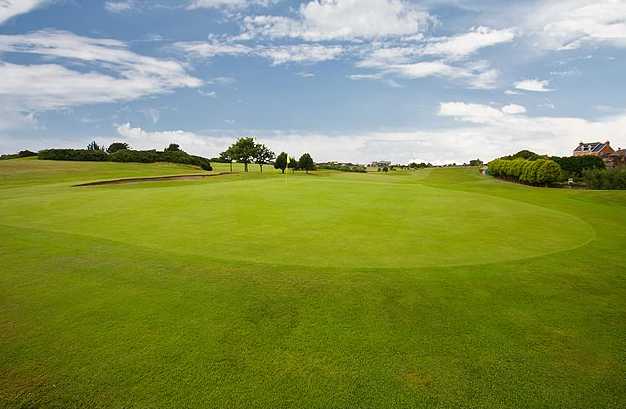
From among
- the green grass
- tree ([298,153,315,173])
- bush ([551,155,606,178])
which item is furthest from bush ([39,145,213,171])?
the green grass

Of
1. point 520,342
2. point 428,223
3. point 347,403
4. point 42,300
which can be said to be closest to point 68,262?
point 42,300

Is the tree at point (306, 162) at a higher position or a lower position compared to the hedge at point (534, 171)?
higher

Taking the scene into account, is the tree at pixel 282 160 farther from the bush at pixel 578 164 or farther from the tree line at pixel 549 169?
the bush at pixel 578 164

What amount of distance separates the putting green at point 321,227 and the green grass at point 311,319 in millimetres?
139

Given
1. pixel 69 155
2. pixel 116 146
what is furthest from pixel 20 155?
pixel 116 146

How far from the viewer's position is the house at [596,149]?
4196 inches

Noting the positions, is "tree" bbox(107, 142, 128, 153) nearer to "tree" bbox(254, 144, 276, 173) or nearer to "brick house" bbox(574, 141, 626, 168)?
"tree" bbox(254, 144, 276, 173)

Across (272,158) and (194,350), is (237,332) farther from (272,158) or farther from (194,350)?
(272,158)

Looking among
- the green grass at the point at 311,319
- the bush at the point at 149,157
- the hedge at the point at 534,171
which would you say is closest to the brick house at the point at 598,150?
the hedge at the point at 534,171

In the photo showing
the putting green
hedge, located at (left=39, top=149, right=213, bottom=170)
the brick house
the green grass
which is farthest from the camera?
the brick house

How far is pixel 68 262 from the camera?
9.19 m

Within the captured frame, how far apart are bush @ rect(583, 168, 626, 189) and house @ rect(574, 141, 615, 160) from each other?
225 ft

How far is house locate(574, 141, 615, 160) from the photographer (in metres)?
107

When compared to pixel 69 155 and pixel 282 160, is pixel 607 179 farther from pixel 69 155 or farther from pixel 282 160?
pixel 69 155
